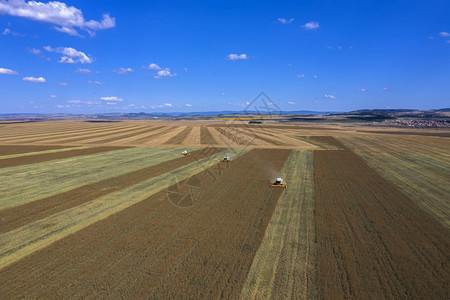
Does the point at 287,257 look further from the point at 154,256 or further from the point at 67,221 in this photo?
the point at 67,221

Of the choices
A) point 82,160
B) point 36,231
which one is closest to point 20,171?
point 82,160

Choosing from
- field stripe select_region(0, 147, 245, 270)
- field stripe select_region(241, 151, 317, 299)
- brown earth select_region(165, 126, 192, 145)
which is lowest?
field stripe select_region(0, 147, 245, 270)

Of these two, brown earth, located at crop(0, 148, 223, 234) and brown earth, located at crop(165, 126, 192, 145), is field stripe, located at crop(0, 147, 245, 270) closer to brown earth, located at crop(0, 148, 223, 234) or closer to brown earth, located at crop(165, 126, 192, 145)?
brown earth, located at crop(0, 148, 223, 234)

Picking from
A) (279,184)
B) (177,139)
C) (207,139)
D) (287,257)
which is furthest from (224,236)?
(177,139)

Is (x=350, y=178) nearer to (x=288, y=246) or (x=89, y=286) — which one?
(x=288, y=246)

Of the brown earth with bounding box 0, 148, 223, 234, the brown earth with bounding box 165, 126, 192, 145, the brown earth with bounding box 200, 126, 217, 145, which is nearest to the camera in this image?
the brown earth with bounding box 0, 148, 223, 234

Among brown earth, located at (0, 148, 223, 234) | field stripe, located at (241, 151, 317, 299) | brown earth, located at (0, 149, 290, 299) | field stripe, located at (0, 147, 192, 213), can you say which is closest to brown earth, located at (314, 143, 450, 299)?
field stripe, located at (241, 151, 317, 299)
